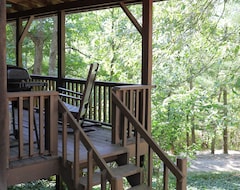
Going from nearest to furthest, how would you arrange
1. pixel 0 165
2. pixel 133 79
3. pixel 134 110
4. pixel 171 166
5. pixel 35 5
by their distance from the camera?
pixel 0 165 → pixel 171 166 → pixel 134 110 → pixel 35 5 → pixel 133 79

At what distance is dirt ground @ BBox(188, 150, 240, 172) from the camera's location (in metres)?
11.5

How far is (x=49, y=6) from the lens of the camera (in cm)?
707

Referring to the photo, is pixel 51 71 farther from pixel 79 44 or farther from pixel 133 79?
pixel 133 79

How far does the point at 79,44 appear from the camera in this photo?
14.9 metres

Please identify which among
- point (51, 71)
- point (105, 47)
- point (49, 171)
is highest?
point (105, 47)

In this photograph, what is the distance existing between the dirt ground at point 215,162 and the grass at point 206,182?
0.66m

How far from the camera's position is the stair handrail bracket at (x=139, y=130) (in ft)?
11.7

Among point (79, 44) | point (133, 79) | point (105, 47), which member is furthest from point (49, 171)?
point (79, 44)

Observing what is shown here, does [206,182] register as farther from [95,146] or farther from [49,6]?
[49,6]

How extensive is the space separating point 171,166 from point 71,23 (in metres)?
10.5

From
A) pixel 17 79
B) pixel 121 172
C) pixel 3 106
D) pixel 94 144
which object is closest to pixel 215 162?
pixel 94 144

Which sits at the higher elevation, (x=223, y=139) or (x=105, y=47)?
(x=105, y=47)

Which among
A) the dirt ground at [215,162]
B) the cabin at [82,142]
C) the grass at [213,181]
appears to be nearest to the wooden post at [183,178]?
the cabin at [82,142]

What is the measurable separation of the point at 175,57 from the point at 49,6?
13.0 feet
